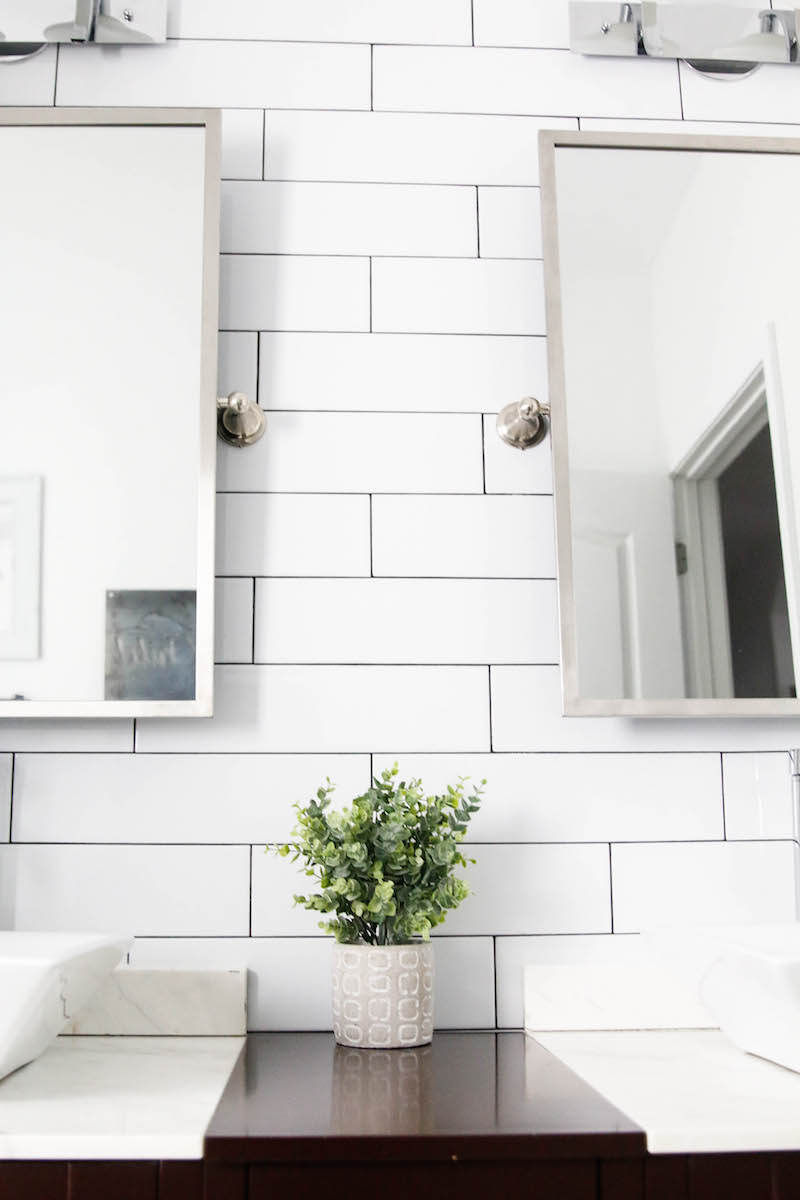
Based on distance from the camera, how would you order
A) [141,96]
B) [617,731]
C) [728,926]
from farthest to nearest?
[141,96] < [617,731] < [728,926]

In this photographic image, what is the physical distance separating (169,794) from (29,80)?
0.97 meters

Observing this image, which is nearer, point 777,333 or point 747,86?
point 777,333

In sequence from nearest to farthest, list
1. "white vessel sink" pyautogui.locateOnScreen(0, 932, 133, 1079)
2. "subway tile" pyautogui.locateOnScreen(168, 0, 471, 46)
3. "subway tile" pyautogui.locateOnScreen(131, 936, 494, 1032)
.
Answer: "white vessel sink" pyautogui.locateOnScreen(0, 932, 133, 1079)
"subway tile" pyautogui.locateOnScreen(131, 936, 494, 1032)
"subway tile" pyautogui.locateOnScreen(168, 0, 471, 46)

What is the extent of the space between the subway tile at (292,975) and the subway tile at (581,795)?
16cm

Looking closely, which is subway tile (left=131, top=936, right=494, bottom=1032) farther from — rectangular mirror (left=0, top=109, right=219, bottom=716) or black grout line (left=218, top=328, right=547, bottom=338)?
black grout line (left=218, top=328, right=547, bottom=338)

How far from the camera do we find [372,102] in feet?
4.75

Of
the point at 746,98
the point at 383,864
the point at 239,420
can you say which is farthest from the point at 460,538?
the point at 746,98

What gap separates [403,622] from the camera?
133 cm

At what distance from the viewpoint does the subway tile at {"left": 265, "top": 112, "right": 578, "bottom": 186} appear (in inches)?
56.2

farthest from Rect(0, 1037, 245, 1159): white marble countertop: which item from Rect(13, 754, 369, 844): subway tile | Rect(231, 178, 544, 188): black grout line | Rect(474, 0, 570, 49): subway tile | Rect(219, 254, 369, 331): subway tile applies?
Rect(474, 0, 570, 49): subway tile

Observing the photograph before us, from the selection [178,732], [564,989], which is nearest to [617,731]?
Result: [564,989]

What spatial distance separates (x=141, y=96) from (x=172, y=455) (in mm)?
520

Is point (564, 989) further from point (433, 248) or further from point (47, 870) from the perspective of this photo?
point (433, 248)

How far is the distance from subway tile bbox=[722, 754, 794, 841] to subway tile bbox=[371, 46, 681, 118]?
0.89m
